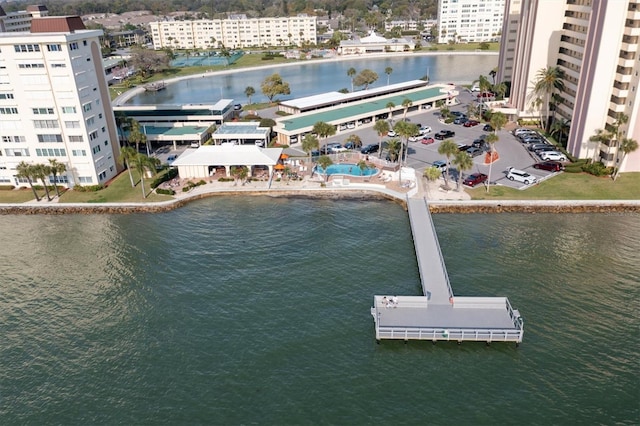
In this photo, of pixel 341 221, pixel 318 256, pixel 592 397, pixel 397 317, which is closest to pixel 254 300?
pixel 318 256

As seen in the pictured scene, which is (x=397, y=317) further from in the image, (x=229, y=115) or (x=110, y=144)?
(x=229, y=115)

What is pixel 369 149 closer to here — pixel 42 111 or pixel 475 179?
pixel 475 179

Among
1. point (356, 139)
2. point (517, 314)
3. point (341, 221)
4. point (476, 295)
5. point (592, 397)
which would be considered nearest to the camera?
point (592, 397)

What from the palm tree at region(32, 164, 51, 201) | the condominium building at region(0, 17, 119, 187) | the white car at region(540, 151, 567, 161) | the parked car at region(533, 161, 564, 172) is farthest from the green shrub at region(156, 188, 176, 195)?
the white car at region(540, 151, 567, 161)

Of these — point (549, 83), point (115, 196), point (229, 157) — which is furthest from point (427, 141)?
point (115, 196)

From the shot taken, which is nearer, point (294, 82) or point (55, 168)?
point (55, 168)

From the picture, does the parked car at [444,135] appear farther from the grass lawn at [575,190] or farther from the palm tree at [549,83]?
the grass lawn at [575,190]

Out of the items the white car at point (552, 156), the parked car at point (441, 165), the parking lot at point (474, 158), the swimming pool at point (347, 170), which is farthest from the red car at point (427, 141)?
the white car at point (552, 156)

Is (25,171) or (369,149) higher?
(25,171)
